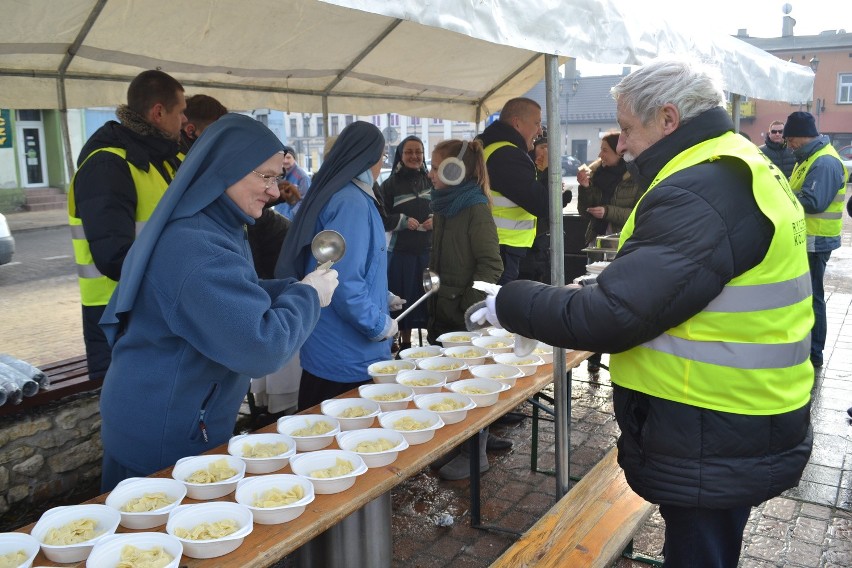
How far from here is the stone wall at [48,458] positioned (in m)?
3.40

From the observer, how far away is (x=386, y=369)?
2.87 m

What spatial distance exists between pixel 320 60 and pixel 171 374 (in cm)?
316

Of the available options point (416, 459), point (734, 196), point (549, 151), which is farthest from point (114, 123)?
point (734, 196)

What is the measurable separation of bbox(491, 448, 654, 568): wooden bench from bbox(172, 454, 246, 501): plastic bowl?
0.93 metres

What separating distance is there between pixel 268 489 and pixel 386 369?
1055mm

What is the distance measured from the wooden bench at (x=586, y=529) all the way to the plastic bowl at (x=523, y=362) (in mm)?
491

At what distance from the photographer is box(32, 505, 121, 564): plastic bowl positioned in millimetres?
1541

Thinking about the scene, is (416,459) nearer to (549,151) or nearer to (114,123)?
(549,151)

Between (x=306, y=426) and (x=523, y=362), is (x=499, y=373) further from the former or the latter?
(x=306, y=426)

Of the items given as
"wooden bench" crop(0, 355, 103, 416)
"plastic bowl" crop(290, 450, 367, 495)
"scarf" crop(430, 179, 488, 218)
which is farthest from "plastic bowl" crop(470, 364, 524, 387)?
"wooden bench" crop(0, 355, 103, 416)

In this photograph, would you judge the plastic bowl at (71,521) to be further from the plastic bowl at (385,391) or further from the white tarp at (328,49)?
the white tarp at (328,49)

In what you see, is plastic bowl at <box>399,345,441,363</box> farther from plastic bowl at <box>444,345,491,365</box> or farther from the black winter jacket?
the black winter jacket

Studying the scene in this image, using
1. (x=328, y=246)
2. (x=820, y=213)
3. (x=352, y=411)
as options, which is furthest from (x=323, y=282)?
(x=820, y=213)

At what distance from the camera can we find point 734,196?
1666 mm
